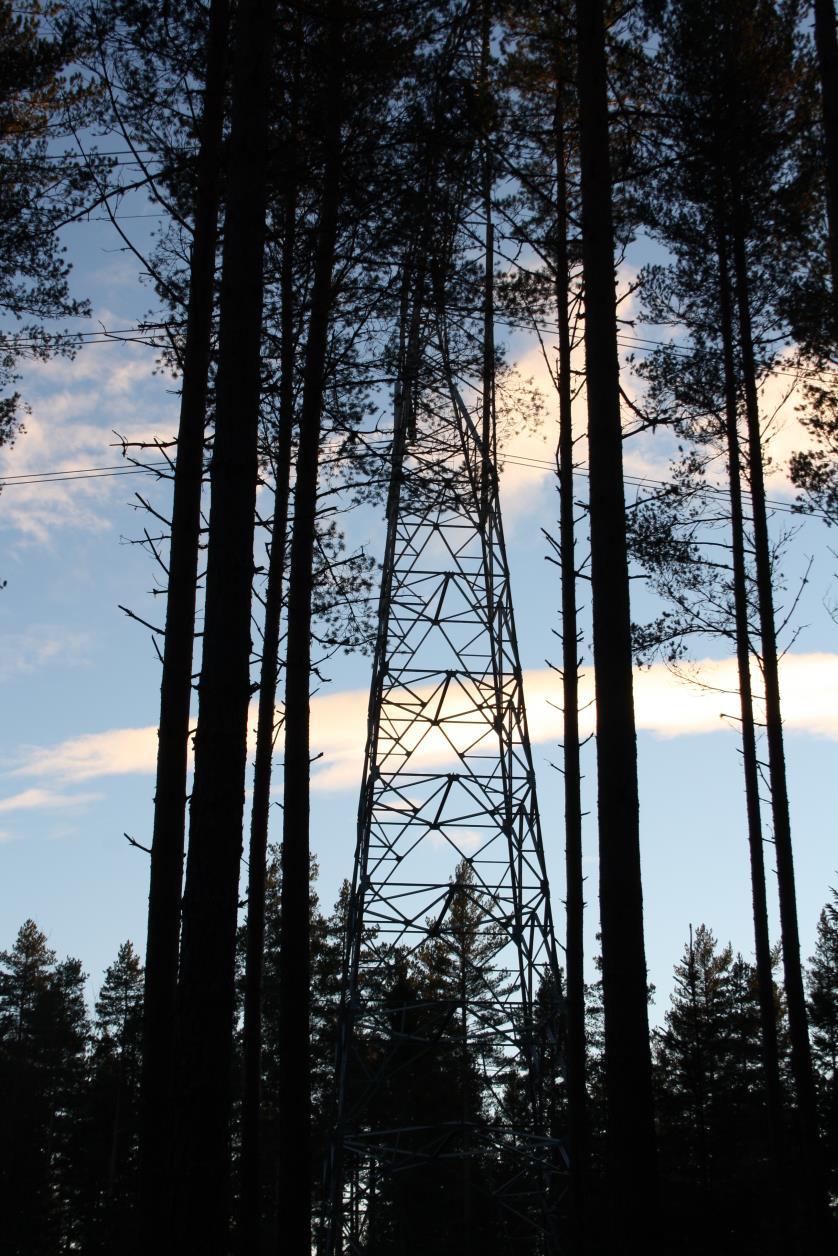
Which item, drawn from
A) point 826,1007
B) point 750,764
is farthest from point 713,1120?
point 750,764

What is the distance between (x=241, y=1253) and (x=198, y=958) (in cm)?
627

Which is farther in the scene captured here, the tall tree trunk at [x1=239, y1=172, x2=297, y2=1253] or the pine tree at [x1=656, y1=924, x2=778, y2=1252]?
the pine tree at [x1=656, y1=924, x2=778, y2=1252]

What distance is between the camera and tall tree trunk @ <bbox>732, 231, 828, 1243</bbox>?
1138cm

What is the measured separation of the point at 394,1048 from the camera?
402 inches

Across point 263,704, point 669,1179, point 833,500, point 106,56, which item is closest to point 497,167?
point 106,56

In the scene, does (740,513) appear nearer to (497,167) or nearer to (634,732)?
(497,167)

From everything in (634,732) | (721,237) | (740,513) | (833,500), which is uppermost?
(721,237)

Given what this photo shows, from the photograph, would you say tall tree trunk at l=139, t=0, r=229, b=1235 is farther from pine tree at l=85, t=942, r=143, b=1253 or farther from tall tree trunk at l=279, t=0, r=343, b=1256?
pine tree at l=85, t=942, r=143, b=1253

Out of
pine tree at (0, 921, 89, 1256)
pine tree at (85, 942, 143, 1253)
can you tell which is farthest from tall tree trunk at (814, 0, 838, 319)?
pine tree at (0, 921, 89, 1256)

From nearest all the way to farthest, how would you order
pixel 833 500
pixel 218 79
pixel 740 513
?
pixel 218 79 → pixel 833 500 → pixel 740 513

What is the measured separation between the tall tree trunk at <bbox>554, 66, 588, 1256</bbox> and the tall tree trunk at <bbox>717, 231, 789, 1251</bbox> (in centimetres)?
189

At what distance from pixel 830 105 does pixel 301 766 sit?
6511 millimetres

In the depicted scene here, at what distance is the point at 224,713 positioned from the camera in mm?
5543

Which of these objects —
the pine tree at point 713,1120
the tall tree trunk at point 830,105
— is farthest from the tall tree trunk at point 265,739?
the pine tree at point 713,1120
